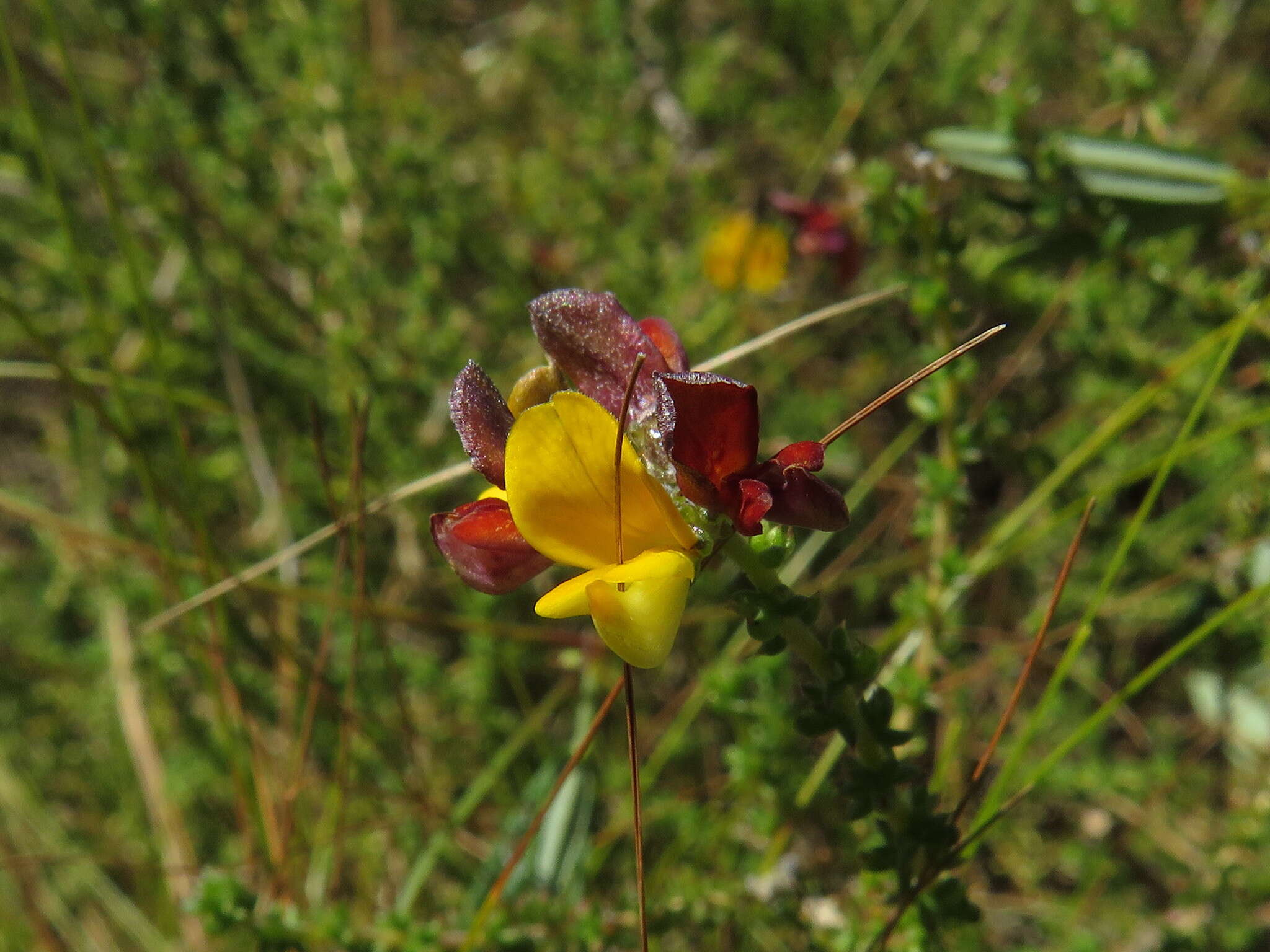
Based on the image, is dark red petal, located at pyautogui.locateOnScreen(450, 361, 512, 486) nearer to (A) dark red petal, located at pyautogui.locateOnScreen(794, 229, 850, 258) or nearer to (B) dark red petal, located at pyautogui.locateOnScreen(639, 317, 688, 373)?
(B) dark red petal, located at pyautogui.locateOnScreen(639, 317, 688, 373)

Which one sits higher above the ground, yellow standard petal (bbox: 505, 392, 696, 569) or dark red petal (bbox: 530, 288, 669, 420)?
dark red petal (bbox: 530, 288, 669, 420)

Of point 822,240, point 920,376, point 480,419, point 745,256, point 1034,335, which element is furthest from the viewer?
point 745,256

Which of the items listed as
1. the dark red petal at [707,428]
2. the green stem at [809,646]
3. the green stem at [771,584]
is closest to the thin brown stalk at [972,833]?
the green stem at [809,646]

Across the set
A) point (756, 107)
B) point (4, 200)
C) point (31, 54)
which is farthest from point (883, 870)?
point (4, 200)

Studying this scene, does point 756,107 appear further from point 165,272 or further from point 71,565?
point 71,565

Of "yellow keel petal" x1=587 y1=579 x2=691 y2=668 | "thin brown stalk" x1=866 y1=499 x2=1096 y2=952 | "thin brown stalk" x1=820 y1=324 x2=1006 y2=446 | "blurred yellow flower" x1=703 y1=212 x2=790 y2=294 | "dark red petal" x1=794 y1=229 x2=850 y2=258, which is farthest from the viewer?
"blurred yellow flower" x1=703 y1=212 x2=790 y2=294

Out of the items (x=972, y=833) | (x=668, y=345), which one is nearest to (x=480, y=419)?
(x=668, y=345)

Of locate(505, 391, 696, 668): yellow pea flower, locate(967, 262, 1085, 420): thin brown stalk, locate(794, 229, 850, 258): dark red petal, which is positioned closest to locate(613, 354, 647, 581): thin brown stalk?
locate(505, 391, 696, 668): yellow pea flower

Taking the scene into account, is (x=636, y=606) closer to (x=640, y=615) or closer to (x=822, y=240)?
(x=640, y=615)

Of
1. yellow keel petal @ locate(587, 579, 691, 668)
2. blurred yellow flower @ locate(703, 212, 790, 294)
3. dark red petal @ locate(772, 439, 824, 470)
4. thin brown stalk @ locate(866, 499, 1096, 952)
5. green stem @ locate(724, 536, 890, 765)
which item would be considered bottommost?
thin brown stalk @ locate(866, 499, 1096, 952)
